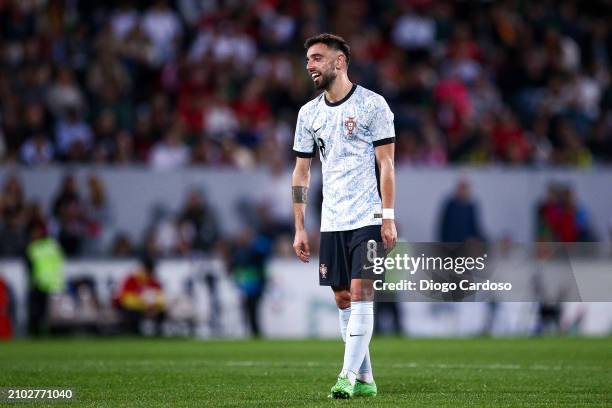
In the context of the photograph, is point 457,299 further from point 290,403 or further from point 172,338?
point 172,338

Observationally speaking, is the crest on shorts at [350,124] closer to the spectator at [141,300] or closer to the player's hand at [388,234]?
the player's hand at [388,234]

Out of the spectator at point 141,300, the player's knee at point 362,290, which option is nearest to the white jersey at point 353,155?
the player's knee at point 362,290

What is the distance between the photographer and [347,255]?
30.8 feet

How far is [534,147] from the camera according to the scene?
77.4ft

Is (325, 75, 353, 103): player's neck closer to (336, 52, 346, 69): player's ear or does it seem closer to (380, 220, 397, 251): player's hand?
(336, 52, 346, 69): player's ear

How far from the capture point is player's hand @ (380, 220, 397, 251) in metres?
9.02

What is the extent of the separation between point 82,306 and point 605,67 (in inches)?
475

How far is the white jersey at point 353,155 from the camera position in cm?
930

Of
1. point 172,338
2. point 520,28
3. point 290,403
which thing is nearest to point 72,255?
point 172,338

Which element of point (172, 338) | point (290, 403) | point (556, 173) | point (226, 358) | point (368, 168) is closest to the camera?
point (290, 403)

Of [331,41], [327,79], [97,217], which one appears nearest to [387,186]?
[327,79]

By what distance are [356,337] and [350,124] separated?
1.54 metres

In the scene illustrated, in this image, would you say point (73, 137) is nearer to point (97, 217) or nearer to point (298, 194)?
point (97, 217)

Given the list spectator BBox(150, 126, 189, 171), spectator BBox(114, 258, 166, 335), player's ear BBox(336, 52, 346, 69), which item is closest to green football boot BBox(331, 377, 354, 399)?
player's ear BBox(336, 52, 346, 69)
